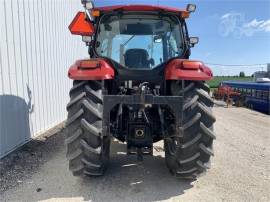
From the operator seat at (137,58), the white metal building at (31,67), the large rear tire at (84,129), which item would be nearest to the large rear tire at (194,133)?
the operator seat at (137,58)

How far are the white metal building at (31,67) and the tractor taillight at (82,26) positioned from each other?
1.21m

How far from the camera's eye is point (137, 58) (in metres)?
4.11

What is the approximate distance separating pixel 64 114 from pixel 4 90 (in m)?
3.76

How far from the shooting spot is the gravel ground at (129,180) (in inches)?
135

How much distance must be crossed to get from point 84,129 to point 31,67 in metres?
3.05

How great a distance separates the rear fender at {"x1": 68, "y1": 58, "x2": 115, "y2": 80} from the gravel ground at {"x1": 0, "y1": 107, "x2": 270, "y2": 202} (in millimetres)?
1304

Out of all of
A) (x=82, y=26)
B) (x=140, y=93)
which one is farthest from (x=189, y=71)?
(x=82, y=26)

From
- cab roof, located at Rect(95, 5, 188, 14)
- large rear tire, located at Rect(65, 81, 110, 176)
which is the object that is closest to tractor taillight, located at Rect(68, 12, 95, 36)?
cab roof, located at Rect(95, 5, 188, 14)

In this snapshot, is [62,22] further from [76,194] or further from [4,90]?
[76,194]

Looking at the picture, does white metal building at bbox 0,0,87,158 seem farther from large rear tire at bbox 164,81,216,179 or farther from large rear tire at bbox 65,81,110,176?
large rear tire at bbox 164,81,216,179

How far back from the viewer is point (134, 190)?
358 centimetres

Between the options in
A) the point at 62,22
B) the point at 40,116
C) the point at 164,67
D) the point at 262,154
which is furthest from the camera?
the point at 62,22

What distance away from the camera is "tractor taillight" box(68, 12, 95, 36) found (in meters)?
4.34

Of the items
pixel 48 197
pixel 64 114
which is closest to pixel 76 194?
pixel 48 197
